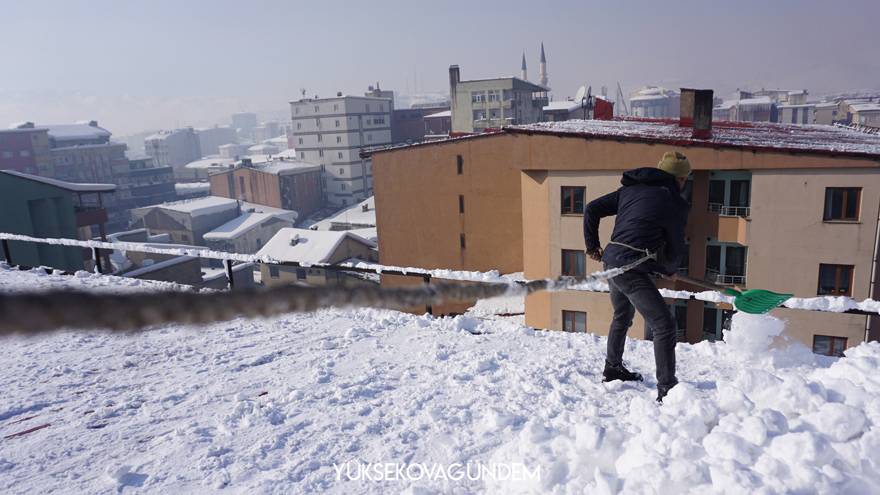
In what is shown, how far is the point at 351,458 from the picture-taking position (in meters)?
3.54

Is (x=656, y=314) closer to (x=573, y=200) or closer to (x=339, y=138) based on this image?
(x=573, y=200)

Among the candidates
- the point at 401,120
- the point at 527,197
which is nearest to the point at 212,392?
the point at 527,197

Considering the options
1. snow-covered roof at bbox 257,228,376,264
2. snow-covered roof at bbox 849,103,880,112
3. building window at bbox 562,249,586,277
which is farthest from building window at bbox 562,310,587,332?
snow-covered roof at bbox 849,103,880,112

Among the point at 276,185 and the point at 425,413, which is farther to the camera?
the point at 276,185

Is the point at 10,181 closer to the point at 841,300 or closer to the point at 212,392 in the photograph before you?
the point at 212,392

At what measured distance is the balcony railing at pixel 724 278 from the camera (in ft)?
65.4

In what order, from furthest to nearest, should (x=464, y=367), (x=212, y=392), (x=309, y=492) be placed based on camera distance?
(x=464, y=367) < (x=212, y=392) < (x=309, y=492)

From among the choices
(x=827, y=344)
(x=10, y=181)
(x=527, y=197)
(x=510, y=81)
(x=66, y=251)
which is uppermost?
(x=510, y=81)

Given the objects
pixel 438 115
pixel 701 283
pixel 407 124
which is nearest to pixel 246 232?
pixel 438 115

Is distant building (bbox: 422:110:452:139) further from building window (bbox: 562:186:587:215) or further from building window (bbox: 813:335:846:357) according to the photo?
building window (bbox: 813:335:846:357)

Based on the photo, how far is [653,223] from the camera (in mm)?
4121

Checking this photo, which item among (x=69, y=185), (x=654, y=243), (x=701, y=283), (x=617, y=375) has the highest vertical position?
(x=654, y=243)

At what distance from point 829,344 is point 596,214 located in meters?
19.0

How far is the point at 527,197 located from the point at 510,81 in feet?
157
